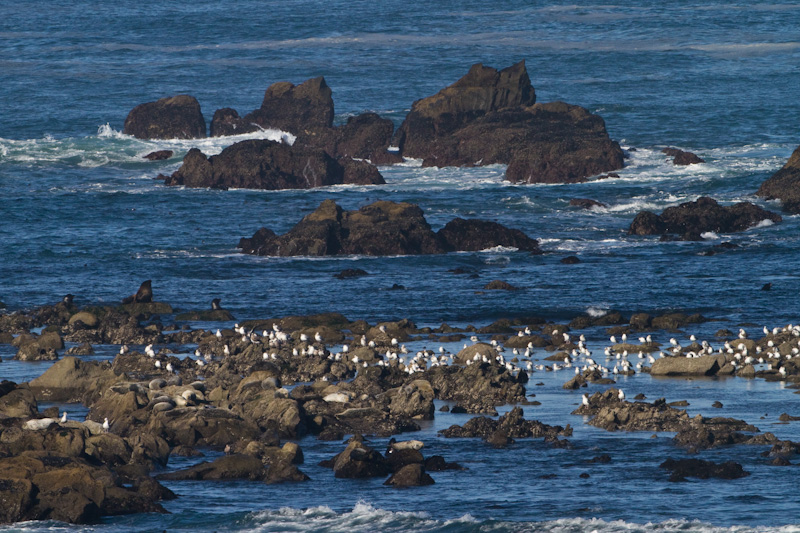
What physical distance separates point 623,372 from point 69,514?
716 inches

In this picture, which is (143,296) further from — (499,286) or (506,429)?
(506,429)

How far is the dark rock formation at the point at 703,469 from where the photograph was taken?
85.6ft

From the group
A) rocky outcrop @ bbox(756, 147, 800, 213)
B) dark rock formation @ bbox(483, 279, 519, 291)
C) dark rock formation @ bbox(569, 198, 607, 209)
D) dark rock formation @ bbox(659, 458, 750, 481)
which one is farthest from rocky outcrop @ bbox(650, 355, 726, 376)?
dark rock formation @ bbox(569, 198, 607, 209)

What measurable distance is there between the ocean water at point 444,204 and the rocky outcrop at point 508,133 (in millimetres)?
1904

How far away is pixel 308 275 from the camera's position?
5944 cm

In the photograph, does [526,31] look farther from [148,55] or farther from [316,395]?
[316,395]

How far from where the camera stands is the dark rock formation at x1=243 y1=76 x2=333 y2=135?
101 metres

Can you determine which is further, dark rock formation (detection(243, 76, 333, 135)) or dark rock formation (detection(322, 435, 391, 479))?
dark rock formation (detection(243, 76, 333, 135))

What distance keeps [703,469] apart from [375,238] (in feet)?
127

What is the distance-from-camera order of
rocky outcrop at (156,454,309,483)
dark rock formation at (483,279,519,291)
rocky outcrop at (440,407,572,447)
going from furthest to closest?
1. dark rock formation at (483,279,519,291)
2. rocky outcrop at (440,407,572,447)
3. rocky outcrop at (156,454,309,483)

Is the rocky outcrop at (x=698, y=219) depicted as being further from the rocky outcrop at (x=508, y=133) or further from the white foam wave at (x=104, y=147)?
the white foam wave at (x=104, y=147)

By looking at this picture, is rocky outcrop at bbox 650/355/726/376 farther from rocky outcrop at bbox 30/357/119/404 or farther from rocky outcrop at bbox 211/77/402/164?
rocky outcrop at bbox 211/77/402/164

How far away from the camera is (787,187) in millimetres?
73312

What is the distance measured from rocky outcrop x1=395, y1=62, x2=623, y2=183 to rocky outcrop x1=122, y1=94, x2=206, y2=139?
18.8 metres
